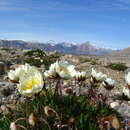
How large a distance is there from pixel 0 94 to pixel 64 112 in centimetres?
418

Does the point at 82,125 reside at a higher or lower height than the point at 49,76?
lower

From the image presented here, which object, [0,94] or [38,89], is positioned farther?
[0,94]

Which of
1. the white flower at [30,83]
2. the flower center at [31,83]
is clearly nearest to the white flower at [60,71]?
the white flower at [30,83]

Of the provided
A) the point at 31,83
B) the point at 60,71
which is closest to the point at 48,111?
the point at 31,83

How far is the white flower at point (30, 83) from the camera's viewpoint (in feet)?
16.7

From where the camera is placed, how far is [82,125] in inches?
227

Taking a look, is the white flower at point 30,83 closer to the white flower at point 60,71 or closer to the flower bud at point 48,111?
the flower bud at point 48,111

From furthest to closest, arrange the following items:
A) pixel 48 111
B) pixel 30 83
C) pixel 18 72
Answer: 1. pixel 18 72
2. pixel 30 83
3. pixel 48 111

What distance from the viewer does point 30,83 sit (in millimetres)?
5301

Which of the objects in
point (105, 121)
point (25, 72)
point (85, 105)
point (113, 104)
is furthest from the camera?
point (113, 104)

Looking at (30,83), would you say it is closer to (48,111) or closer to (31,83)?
(31,83)

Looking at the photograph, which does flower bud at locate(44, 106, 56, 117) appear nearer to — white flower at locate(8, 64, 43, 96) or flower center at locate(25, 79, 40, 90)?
white flower at locate(8, 64, 43, 96)

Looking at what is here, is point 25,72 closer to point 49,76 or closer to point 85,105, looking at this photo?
point 49,76

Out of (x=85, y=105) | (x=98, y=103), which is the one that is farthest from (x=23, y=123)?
(x=98, y=103)
